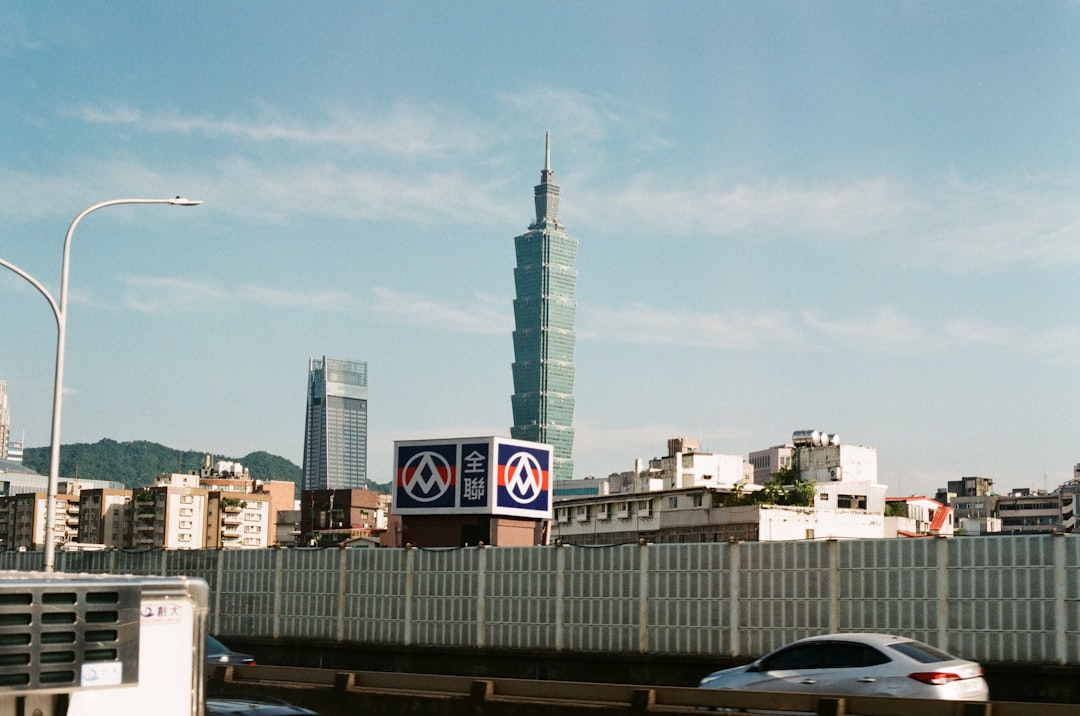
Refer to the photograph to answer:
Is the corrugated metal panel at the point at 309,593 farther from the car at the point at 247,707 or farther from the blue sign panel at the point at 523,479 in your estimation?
the car at the point at 247,707

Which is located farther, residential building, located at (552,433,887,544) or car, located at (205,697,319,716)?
residential building, located at (552,433,887,544)

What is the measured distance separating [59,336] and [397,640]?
10918mm

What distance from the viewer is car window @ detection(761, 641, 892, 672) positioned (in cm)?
1850

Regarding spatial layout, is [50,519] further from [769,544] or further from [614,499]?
[614,499]

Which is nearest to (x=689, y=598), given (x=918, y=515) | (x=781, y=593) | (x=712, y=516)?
(x=781, y=593)

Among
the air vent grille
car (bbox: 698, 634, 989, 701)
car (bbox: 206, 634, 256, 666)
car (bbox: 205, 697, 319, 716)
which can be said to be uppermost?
the air vent grille

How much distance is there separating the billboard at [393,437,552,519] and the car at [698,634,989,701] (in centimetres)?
2701

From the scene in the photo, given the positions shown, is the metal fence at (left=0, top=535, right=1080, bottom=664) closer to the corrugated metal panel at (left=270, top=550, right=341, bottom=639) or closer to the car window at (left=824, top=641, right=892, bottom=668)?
the corrugated metal panel at (left=270, top=550, right=341, bottom=639)

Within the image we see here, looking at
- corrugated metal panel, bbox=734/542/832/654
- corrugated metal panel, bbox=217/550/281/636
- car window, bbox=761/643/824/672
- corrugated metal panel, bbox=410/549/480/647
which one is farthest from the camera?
corrugated metal panel, bbox=217/550/281/636

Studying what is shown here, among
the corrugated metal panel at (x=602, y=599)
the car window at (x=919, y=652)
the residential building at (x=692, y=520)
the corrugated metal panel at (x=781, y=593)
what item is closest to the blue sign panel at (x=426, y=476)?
the corrugated metal panel at (x=602, y=599)

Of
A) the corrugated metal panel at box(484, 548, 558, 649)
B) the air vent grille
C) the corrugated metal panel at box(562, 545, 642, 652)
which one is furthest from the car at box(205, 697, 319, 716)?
the corrugated metal panel at box(484, 548, 558, 649)

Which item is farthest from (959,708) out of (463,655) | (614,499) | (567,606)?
(614,499)

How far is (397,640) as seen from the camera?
31188 millimetres

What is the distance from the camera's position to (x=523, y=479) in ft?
159
